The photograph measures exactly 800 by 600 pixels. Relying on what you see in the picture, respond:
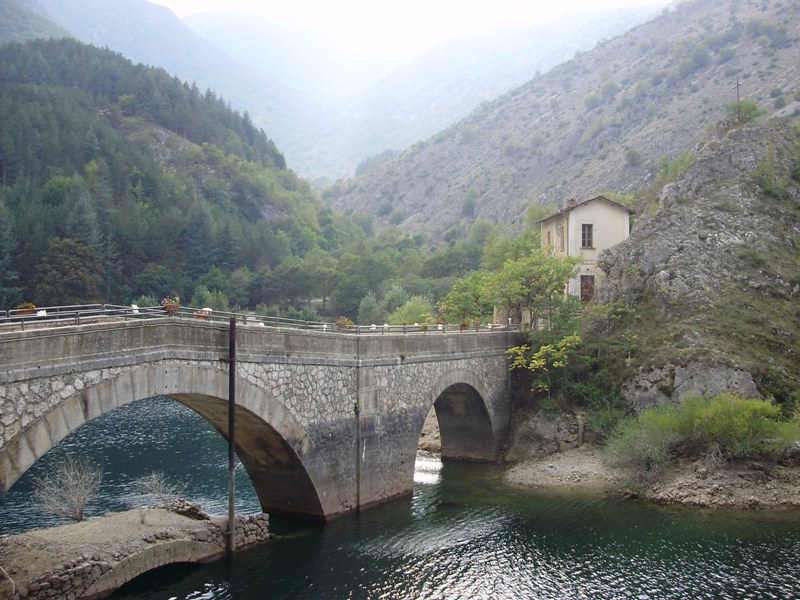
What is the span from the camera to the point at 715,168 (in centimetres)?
4653

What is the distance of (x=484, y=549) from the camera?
83.0 feet

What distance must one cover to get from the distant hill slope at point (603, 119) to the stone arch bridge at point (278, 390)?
7491 cm

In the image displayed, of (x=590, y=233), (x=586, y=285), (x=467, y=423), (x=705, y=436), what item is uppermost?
(x=590, y=233)

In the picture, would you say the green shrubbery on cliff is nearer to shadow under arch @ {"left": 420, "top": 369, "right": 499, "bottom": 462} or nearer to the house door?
shadow under arch @ {"left": 420, "top": 369, "right": 499, "bottom": 462}

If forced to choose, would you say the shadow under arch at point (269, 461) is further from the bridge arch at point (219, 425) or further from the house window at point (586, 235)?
the house window at point (586, 235)

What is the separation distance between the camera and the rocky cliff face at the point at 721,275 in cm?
3650

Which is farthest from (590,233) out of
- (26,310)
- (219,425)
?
(26,310)

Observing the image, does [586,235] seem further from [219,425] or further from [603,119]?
[603,119]

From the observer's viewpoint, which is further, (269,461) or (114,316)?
(269,461)

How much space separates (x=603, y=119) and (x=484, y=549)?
Result: 12863 centimetres

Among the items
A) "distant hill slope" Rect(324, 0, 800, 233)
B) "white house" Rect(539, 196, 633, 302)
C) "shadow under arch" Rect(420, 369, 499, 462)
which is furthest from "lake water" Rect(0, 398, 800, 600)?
"distant hill slope" Rect(324, 0, 800, 233)

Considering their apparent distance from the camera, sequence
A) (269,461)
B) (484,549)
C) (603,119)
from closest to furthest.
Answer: (484,549) < (269,461) < (603,119)

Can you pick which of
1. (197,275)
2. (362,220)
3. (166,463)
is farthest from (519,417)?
(362,220)

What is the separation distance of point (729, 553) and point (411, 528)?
11287mm
